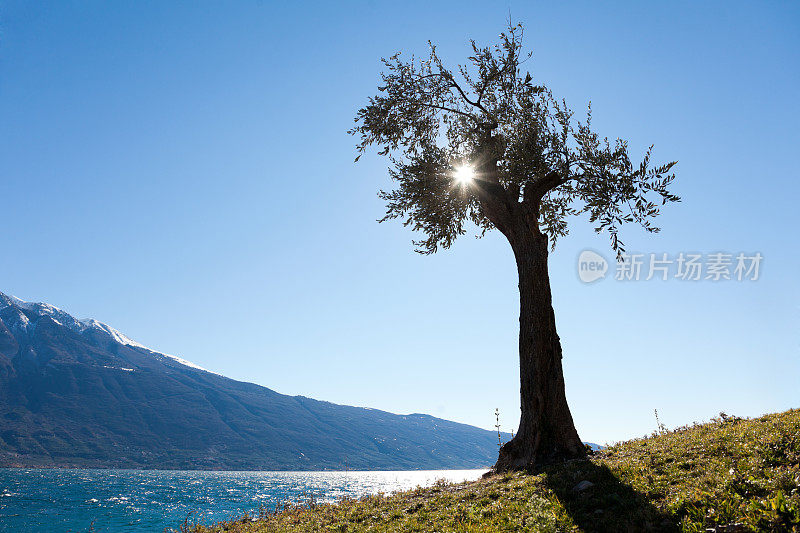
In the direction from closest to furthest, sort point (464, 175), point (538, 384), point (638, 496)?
point (638, 496) → point (538, 384) → point (464, 175)

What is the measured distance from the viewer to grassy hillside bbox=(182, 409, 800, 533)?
279 inches

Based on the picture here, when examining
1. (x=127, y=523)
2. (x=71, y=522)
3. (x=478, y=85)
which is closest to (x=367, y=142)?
(x=478, y=85)

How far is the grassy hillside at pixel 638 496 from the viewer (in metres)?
7.09

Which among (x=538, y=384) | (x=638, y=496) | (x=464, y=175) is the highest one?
(x=464, y=175)

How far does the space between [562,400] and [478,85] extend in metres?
15.1

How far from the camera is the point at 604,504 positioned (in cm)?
884

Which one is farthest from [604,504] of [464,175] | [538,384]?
[464,175]

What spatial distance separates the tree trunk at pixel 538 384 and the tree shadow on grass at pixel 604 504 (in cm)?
305

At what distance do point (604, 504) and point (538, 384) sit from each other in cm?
680

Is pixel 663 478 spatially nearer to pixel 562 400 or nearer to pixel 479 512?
pixel 479 512

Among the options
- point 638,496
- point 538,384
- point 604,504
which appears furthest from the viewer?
point 538,384

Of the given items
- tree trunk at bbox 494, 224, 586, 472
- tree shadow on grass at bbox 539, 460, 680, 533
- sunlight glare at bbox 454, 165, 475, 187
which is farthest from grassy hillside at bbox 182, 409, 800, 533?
sunlight glare at bbox 454, 165, 475, 187

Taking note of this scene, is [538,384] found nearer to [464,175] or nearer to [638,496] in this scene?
[638,496]

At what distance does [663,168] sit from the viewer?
56.9ft
